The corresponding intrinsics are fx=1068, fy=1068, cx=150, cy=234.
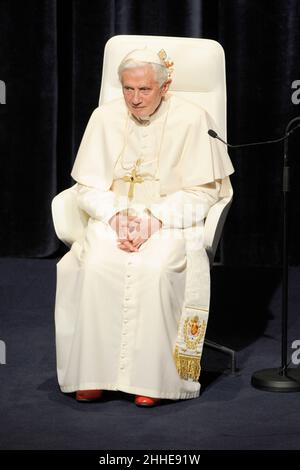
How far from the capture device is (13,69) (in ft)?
22.6

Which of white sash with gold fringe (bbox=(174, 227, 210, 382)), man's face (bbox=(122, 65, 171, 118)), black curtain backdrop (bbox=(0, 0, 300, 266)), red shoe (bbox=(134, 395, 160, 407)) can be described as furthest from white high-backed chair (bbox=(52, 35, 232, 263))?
black curtain backdrop (bbox=(0, 0, 300, 266))

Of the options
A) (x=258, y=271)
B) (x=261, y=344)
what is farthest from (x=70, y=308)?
(x=258, y=271)

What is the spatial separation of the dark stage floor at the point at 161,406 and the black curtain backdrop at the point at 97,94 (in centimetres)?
114

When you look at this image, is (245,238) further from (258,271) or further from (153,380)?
(153,380)

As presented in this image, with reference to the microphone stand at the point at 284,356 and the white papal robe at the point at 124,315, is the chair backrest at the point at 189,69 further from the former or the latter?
the white papal robe at the point at 124,315

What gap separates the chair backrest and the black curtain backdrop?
1.66 meters

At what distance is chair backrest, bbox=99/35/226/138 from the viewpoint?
493cm

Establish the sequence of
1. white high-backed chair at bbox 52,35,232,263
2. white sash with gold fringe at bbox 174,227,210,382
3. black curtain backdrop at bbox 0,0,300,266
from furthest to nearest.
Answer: black curtain backdrop at bbox 0,0,300,266 → white high-backed chair at bbox 52,35,232,263 → white sash with gold fringe at bbox 174,227,210,382

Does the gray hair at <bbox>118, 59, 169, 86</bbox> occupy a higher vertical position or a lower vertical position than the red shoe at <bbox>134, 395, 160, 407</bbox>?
higher

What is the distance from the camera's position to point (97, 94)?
6.82 meters

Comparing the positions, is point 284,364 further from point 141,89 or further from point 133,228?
point 141,89

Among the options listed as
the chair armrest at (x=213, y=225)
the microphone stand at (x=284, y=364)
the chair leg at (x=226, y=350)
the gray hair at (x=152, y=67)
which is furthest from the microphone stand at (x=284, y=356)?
the gray hair at (x=152, y=67)

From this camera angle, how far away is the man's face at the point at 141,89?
14.4 feet

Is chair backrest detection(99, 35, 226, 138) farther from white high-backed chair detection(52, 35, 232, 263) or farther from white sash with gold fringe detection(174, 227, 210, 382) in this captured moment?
white sash with gold fringe detection(174, 227, 210, 382)
